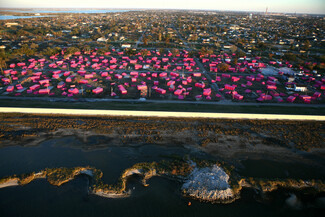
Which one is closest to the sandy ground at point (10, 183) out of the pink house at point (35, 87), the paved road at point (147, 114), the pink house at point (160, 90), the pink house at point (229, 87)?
the paved road at point (147, 114)

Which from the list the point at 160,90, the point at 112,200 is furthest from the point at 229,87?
the point at 112,200

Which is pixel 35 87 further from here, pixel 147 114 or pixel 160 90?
pixel 160 90

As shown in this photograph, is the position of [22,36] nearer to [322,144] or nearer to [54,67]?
[54,67]

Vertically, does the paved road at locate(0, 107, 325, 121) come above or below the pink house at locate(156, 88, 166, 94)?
below

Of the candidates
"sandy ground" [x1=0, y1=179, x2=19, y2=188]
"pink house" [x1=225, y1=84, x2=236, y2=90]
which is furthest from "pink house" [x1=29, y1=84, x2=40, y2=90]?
"pink house" [x1=225, y1=84, x2=236, y2=90]

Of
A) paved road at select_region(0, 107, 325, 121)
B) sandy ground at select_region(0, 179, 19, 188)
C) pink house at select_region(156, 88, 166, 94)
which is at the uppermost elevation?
pink house at select_region(156, 88, 166, 94)


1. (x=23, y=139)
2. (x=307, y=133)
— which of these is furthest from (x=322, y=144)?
(x=23, y=139)

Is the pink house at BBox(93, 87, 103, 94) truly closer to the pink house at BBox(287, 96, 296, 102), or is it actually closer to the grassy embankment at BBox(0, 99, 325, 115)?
the grassy embankment at BBox(0, 99, 325, 115)

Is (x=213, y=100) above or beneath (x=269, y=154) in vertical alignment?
above
